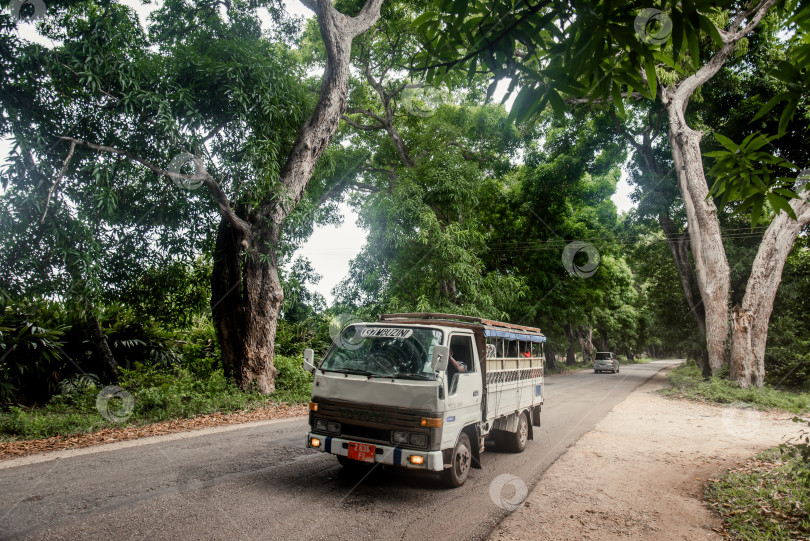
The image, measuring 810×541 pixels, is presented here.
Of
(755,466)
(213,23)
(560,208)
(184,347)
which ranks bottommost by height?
(755,466)

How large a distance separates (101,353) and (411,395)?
10.5 m

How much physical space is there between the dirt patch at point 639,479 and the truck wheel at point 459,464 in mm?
831

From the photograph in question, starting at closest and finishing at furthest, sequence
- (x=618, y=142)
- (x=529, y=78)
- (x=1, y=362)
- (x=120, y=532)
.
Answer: (x=529, y=78)
(x=120, y=532)
(x=1, y=362)
(x=618, y=142)

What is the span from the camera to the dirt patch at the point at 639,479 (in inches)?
179

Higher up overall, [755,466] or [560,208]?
[560,208]

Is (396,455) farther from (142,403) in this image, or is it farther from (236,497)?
(142,403)

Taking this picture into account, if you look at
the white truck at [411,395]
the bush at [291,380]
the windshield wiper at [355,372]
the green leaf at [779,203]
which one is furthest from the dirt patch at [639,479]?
the bush at [291,380]

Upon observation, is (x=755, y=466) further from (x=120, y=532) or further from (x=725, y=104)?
(x=725, y=104)

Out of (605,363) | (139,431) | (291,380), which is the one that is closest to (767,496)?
(139,431)

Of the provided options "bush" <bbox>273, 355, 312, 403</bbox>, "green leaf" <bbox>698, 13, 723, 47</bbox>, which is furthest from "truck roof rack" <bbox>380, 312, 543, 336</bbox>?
"bush" <bbox>273, 355, 312, 403</bbox>

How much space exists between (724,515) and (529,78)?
5465 millimetres

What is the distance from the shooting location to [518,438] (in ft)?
24.8

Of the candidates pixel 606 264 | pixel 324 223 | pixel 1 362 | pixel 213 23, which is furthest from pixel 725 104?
pixel 1 362

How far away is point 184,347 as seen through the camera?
14570 mm
